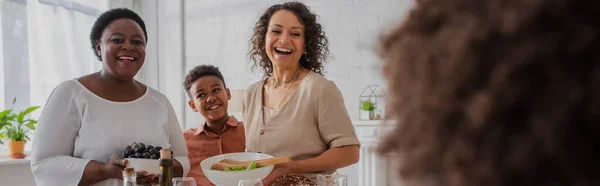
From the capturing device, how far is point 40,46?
3729 millimetres

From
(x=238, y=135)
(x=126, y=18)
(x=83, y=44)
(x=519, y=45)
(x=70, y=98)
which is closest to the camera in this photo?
(x=519, y=45)

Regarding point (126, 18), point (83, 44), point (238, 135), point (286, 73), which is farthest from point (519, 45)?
point (83, 44)

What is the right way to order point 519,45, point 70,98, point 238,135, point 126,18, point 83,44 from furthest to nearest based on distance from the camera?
point 83,44
point 238,135
point 126,18
point 70,98
point 519,45

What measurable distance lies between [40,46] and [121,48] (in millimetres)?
2298

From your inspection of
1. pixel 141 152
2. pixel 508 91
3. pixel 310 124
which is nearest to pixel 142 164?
pixel 141 152

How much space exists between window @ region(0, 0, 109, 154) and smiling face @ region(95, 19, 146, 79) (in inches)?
77.6

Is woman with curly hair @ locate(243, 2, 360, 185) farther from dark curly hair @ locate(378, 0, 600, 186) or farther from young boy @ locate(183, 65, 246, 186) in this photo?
dark curly hair @ locate(378, 0, 600, 186)

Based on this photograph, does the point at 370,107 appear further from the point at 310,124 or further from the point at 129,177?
the point at 129,177

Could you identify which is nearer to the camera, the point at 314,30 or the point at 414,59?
the point at 414,59

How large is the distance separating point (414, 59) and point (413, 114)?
0.09 feet

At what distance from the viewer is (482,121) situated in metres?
0.25

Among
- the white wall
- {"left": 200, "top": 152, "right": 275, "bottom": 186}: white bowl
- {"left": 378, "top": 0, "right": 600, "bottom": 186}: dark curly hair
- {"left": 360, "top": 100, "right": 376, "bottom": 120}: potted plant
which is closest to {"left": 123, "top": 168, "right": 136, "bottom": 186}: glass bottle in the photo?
{"left": 200, "top": 152, "right": 275, "bottom": 186}: white bowl

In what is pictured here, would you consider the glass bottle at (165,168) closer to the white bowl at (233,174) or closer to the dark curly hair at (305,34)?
the white bowl at (233,174)

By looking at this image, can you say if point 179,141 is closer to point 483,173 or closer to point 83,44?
point 483,173
